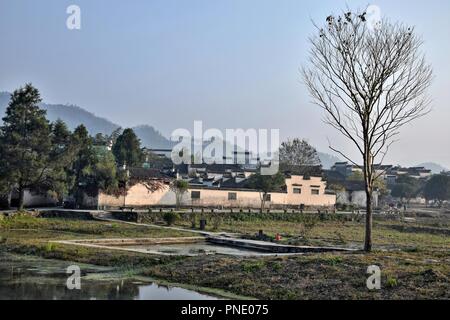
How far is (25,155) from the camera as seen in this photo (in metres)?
36.5

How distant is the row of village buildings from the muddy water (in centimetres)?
2457

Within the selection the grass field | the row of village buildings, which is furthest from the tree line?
the grass field

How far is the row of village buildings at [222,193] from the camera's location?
44.6 metres

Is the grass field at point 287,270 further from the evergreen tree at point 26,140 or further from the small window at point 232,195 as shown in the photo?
the small window at point 232,195

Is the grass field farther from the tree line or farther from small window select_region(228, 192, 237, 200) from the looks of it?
small window select_region(228, 192, 237, 200)

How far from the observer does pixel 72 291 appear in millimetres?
14445

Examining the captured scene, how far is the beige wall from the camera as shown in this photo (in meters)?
45.1

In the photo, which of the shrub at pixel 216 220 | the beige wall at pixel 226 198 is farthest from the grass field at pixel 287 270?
A: the beige wall at pixel 226 198

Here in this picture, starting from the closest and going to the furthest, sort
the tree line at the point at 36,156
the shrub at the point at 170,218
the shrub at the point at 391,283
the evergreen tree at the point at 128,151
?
the shrub at the point at 391,283, the tree line at the point at 36,156, the shrub at the point at 170,218, the evergreen tree at the point at 128,151

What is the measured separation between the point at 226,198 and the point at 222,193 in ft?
2.24

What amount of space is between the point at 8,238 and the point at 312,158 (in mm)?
62041

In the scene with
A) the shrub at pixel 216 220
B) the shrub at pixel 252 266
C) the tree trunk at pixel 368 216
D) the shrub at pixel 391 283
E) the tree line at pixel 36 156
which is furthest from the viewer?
the shrub at pixel 216 220

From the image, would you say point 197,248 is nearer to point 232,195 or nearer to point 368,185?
point 368,185
